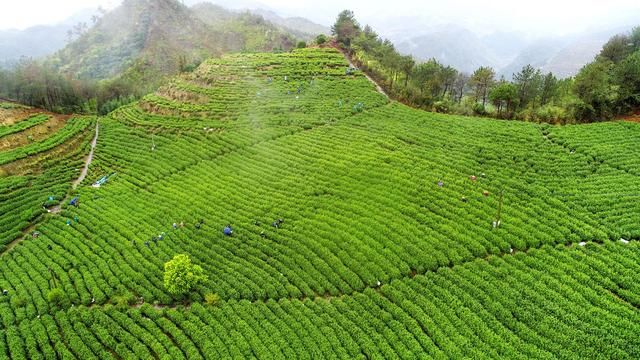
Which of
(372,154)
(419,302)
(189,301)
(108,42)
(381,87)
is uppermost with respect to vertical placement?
(108,42)

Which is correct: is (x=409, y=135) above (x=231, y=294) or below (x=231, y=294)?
above

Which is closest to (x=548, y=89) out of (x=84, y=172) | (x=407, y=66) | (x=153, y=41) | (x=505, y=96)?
(x=505, y=96)

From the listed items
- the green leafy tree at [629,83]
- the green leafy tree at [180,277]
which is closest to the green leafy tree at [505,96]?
the green leafy tree at [629,83]

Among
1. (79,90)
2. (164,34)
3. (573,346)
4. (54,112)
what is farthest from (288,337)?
(164,34)

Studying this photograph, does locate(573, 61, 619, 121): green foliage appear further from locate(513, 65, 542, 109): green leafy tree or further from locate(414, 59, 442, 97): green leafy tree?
locate(414, 59, 442, 97): green leafy tree

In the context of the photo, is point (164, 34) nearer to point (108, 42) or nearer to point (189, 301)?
point (108, 42)

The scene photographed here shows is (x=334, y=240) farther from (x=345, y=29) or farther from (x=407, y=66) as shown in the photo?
(x=345, y=29)
